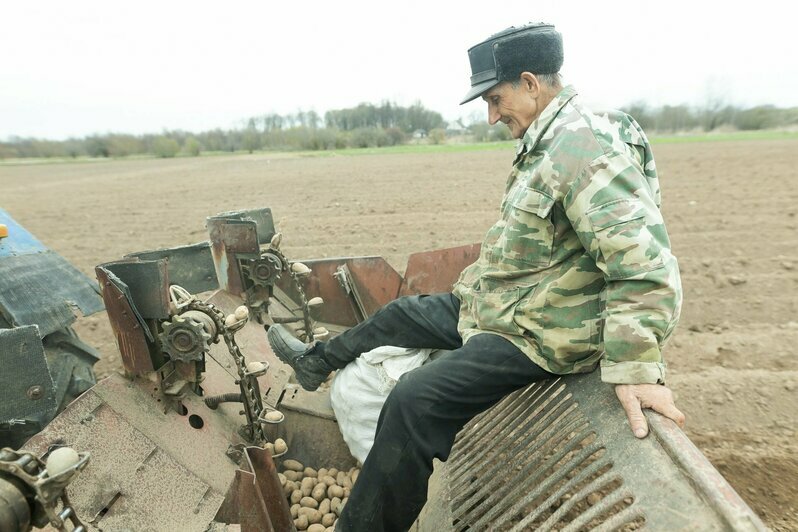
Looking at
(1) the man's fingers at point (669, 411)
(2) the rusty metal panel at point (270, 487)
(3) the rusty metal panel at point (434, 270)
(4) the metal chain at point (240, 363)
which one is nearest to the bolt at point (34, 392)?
(4) the metal chain at point (240, 363)

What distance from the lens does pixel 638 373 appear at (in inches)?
60.7

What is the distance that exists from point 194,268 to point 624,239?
2.34 metres

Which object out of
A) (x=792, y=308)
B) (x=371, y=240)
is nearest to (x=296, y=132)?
(x=371, y=240)

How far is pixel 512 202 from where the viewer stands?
1.90m

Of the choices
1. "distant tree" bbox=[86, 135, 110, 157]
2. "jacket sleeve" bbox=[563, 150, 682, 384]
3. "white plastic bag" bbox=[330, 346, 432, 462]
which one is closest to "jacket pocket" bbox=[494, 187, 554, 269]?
"jacket sleeve" bbox=[563, 150, 682, 384]

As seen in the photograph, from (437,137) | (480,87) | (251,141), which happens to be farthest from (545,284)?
(251,141)

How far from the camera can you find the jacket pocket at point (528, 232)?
1772 millimetres

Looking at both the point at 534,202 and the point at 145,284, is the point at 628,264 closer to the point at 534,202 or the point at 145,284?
the point at 534,202

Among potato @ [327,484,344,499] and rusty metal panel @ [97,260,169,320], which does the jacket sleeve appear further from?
rusty metal panel @ [97,260,169,320]

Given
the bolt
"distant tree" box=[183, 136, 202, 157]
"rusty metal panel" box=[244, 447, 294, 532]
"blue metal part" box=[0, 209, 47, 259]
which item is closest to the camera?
the bolt

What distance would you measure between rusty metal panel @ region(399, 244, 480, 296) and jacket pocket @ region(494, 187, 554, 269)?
1245 millimetres

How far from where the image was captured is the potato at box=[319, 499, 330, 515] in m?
2.26

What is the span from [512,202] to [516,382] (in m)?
0.62

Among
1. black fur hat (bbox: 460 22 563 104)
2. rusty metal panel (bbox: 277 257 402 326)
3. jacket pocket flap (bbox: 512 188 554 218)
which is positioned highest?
black fur hat (bbox: 460 22 563 104)
